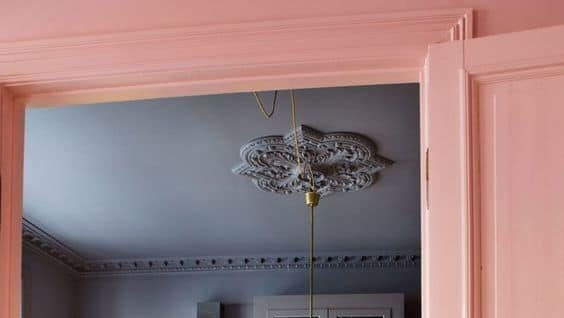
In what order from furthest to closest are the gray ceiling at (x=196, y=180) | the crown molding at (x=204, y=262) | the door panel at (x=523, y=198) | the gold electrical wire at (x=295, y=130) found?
the crown molding at (x=204, y=262) < the gray ceiling at (x=196, y=180) < the gold electrical wire at (x=295, y=130) < the door panel at (x=523, y=198)

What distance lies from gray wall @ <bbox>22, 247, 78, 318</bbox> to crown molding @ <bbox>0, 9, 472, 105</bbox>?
4.56 m

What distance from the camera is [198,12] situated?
1.38 metres

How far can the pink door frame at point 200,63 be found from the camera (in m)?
1.32

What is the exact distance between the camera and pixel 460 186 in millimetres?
1195

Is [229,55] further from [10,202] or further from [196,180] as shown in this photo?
[196,180]

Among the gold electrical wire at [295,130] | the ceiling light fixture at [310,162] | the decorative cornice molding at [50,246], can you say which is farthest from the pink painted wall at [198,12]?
the decorative cornice molding at [50,246]

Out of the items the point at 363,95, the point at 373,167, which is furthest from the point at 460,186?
the point at 373,167

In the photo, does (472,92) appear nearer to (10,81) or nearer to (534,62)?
(534,62)

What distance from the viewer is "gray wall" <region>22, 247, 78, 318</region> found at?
18.6 feet

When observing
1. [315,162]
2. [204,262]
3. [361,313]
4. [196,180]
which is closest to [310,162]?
[315,162]

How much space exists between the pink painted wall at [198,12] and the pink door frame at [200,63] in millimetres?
18

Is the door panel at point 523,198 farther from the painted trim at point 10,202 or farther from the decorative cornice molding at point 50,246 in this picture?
the decorative cornice molding at point 50,246

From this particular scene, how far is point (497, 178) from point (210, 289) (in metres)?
4.96

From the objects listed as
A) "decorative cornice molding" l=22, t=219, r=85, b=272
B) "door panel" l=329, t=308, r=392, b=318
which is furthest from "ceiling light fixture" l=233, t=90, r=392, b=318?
"decorative cornice molding" l=22, t=219, r=85, b=272
